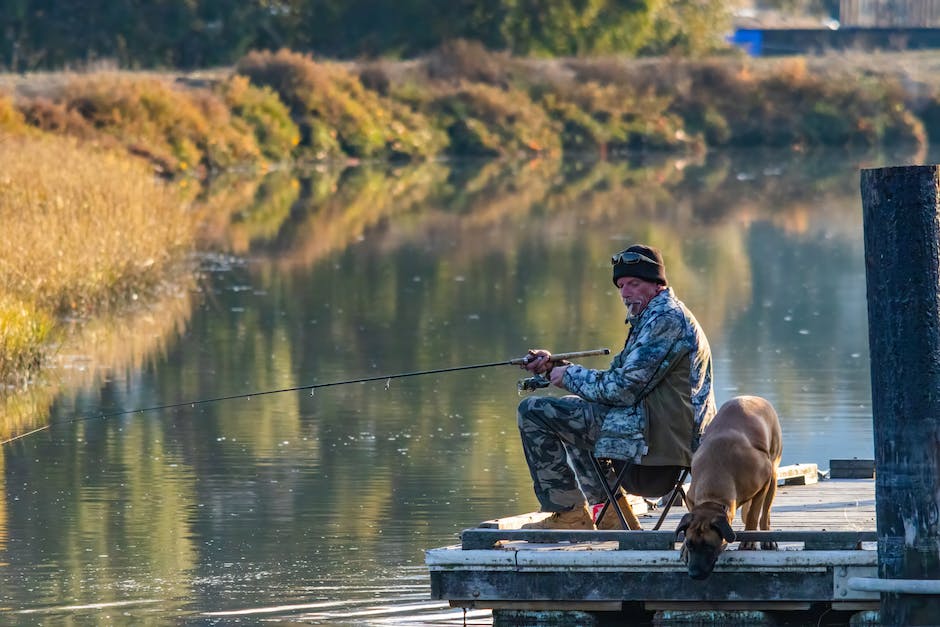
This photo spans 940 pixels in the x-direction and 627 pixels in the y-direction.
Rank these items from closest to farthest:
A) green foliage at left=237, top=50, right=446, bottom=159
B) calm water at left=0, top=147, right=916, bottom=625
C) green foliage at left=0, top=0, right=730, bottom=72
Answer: calm water at left=0, top=147, right=916, bottom=625
green foliage at left=237, top=50, right=446, bottom=159
green foliage at left=0, top=0, right=730, bottom=72

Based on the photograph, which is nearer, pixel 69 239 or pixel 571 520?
pixel 571 520

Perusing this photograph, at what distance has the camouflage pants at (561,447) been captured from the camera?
7.61 meters

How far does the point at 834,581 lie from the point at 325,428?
6.07 meters

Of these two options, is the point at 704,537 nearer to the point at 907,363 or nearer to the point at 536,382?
the point at 907,363

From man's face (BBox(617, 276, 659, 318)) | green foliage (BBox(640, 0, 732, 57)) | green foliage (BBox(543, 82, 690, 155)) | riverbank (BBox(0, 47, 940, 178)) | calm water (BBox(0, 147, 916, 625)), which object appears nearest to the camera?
man's face (BBox(617, 276, 659, 318))

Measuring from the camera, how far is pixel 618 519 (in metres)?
7.88

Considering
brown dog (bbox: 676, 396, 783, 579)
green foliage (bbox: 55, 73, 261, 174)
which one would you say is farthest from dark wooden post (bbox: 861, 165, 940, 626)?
green foliage (bbox: 55, 73, 261, 174)

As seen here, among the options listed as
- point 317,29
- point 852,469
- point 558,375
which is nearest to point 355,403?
point 852,469

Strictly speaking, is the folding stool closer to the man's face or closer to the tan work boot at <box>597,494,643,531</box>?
the tan work boot at <box>597,494,643,531</box>

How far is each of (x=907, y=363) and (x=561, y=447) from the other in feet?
4.44

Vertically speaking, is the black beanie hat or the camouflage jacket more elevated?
the black beanie hat

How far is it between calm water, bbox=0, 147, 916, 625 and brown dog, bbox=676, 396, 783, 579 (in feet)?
4.11

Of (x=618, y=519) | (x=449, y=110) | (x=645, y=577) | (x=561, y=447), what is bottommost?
(x=645, y=577)

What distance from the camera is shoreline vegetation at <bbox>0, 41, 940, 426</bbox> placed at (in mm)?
40938
